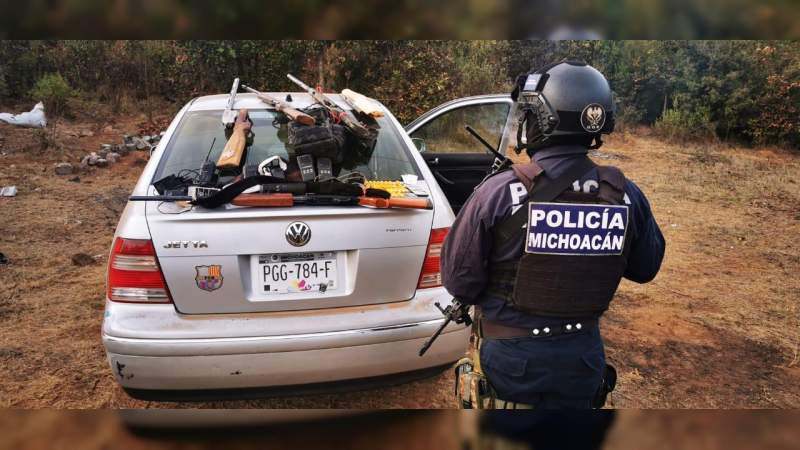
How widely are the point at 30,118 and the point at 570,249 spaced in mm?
11489

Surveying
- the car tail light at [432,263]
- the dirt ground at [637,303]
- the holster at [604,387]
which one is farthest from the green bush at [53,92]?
the holster at [604,387]

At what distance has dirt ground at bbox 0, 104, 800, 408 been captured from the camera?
3426 millimetres

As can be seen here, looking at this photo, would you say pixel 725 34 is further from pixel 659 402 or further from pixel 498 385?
pixel 659 402

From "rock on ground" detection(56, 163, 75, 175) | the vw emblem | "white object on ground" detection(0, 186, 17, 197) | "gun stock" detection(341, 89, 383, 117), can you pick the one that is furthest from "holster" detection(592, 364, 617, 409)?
"rock on ground" detection(56, 163, 75, 175)

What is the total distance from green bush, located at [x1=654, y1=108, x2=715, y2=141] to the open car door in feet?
31.9

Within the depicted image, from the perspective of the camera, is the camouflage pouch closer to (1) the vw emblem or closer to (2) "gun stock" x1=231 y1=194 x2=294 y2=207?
(1) the vw emblem

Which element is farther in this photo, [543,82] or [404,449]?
[543,82]

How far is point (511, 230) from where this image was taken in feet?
5.95

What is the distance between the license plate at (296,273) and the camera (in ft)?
8.01

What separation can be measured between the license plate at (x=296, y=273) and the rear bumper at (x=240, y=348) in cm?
12

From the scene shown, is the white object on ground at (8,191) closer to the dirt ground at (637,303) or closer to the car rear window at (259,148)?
the dirt ground at (637,303)

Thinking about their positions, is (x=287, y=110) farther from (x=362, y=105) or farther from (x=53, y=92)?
(x=53, y=92)

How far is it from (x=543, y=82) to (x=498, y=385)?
1032 mm

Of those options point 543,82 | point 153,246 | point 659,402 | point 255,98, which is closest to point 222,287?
point 153,246
